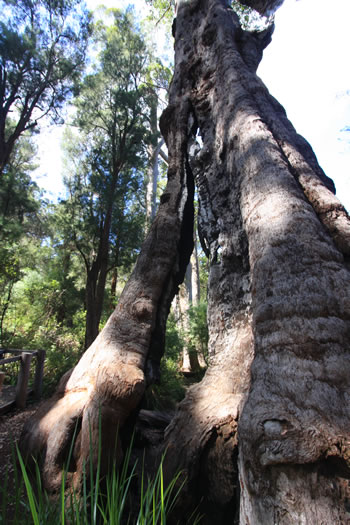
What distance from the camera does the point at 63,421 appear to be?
1.73 meters

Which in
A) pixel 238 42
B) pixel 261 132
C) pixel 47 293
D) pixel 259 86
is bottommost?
pixel 261 132

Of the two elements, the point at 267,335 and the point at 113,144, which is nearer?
the point at 267,335

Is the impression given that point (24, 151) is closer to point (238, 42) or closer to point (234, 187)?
point (238, 42)

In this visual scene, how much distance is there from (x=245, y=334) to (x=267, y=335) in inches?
32.3

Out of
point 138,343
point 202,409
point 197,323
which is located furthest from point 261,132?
point 197,323

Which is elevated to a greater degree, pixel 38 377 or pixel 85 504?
pixel 38 377

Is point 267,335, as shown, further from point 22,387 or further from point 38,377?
point 38,377

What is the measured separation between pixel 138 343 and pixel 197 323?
328 inches

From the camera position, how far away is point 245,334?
6.74 feet

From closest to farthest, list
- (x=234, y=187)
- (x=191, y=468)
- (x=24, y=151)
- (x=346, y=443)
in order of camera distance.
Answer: (x=346, y=443) → (x=191, y=468) → (x=234, y=187) → (x=24, y=151)

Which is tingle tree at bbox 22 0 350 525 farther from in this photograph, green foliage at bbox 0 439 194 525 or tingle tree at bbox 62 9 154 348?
tingle tree at bbox 62 9 154 348

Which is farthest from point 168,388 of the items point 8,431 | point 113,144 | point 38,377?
point 113,144

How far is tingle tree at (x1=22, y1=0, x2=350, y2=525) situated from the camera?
0.92 meters

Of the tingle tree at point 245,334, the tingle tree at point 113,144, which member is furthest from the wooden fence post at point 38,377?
the tingle tree at point 245,334
